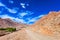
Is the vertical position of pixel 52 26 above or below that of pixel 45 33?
above

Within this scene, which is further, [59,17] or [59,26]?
[59,17]

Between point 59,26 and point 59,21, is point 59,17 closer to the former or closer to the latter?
point 59,21

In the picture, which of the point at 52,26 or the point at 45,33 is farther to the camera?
the point at 52,26

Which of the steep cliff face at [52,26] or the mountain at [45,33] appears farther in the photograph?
the steep cliff face at [52,26]

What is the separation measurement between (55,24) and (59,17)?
208cm

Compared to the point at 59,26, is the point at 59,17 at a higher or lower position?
higher

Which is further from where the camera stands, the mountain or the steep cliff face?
the steep cliff face

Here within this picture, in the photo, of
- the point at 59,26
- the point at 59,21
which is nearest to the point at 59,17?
the point at 59,21

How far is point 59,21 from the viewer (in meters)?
29.2

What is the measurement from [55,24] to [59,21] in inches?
36.5

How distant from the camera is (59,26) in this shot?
1085 inches

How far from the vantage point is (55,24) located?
2925 cm

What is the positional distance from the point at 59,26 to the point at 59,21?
6.17ft

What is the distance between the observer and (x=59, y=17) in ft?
100
